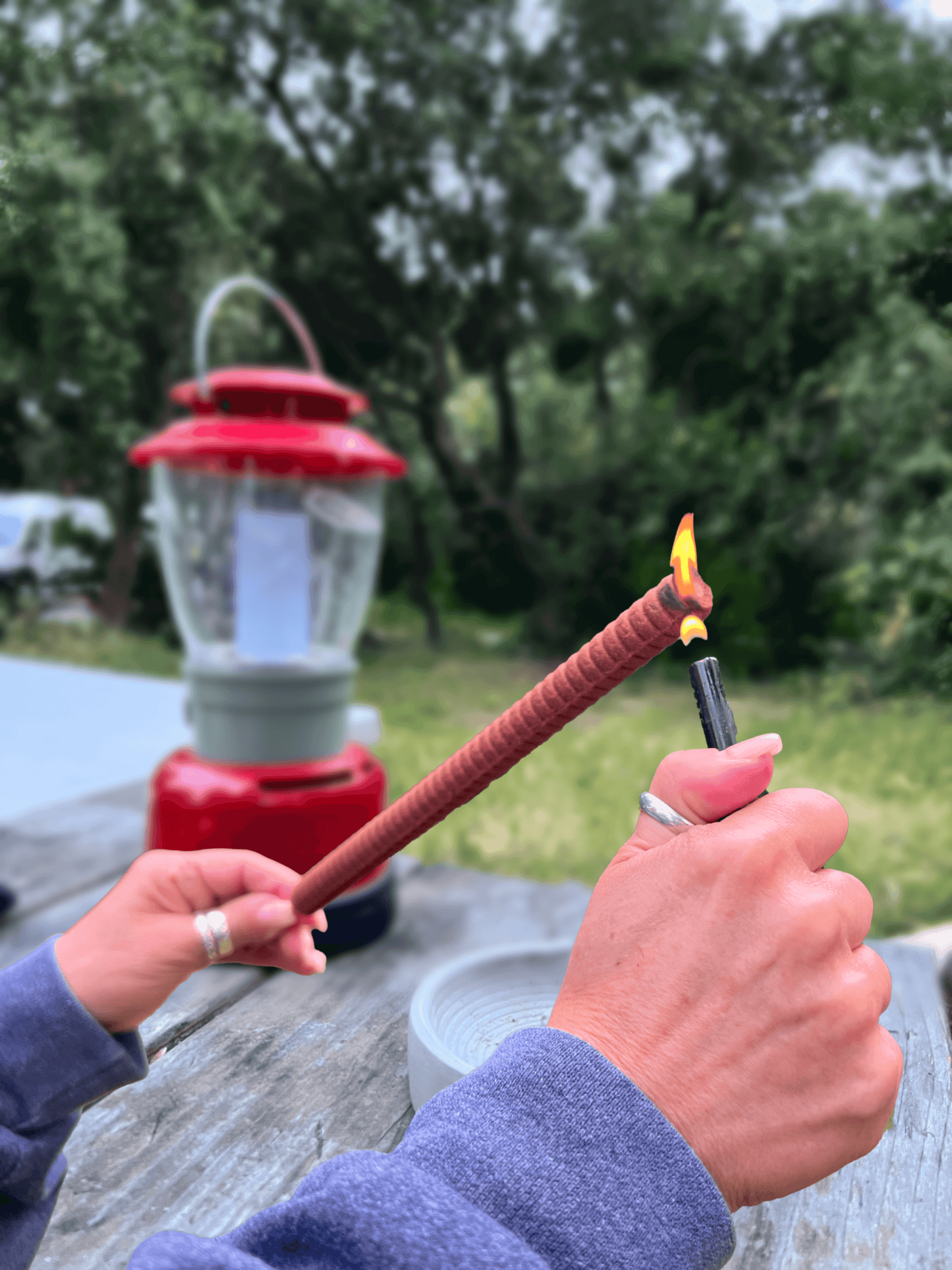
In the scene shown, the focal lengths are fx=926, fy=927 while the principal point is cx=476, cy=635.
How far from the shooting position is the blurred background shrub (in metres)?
1.34

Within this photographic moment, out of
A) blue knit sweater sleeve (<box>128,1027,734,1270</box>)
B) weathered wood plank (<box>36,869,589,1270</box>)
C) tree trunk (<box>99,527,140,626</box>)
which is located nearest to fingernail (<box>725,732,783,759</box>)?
blue knit sweater sleeve (<box>128,1027,734,1270</box>)

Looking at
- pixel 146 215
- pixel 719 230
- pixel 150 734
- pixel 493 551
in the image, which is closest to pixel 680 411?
pixel 719 230

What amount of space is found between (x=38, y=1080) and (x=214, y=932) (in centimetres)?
9

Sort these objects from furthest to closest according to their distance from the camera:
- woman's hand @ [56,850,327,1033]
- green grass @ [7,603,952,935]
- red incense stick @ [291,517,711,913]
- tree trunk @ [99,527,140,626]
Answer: tree trunk @ [99,527,140,626] → green grass @ [7,603,952,935] → woman's hand @ [56,850,327,1033] → red incense stick @ [291,517,711,913]

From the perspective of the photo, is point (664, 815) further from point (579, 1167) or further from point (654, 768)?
point (654, 768)

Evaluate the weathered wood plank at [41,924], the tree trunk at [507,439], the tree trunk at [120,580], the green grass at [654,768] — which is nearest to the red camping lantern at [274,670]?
the weathered wood plank at [41,924]

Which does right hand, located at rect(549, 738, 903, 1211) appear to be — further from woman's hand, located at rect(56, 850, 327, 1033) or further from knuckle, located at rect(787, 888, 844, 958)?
woman's hand, located at rect(56, 850, 327, 1033)

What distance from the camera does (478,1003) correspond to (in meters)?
0.68

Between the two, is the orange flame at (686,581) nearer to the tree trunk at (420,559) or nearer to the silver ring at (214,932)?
the silver ring at (214,932)

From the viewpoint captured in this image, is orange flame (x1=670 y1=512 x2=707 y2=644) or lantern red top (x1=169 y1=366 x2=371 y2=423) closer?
orange flame (x1=670 y1=512 x2=707 y2=644)

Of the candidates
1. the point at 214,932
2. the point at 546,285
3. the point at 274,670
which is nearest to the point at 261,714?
the point at 274,670

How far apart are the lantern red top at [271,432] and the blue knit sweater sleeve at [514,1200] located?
1069mm

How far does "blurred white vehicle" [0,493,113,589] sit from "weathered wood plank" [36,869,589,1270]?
207cm

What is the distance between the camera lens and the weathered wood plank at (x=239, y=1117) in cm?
51
